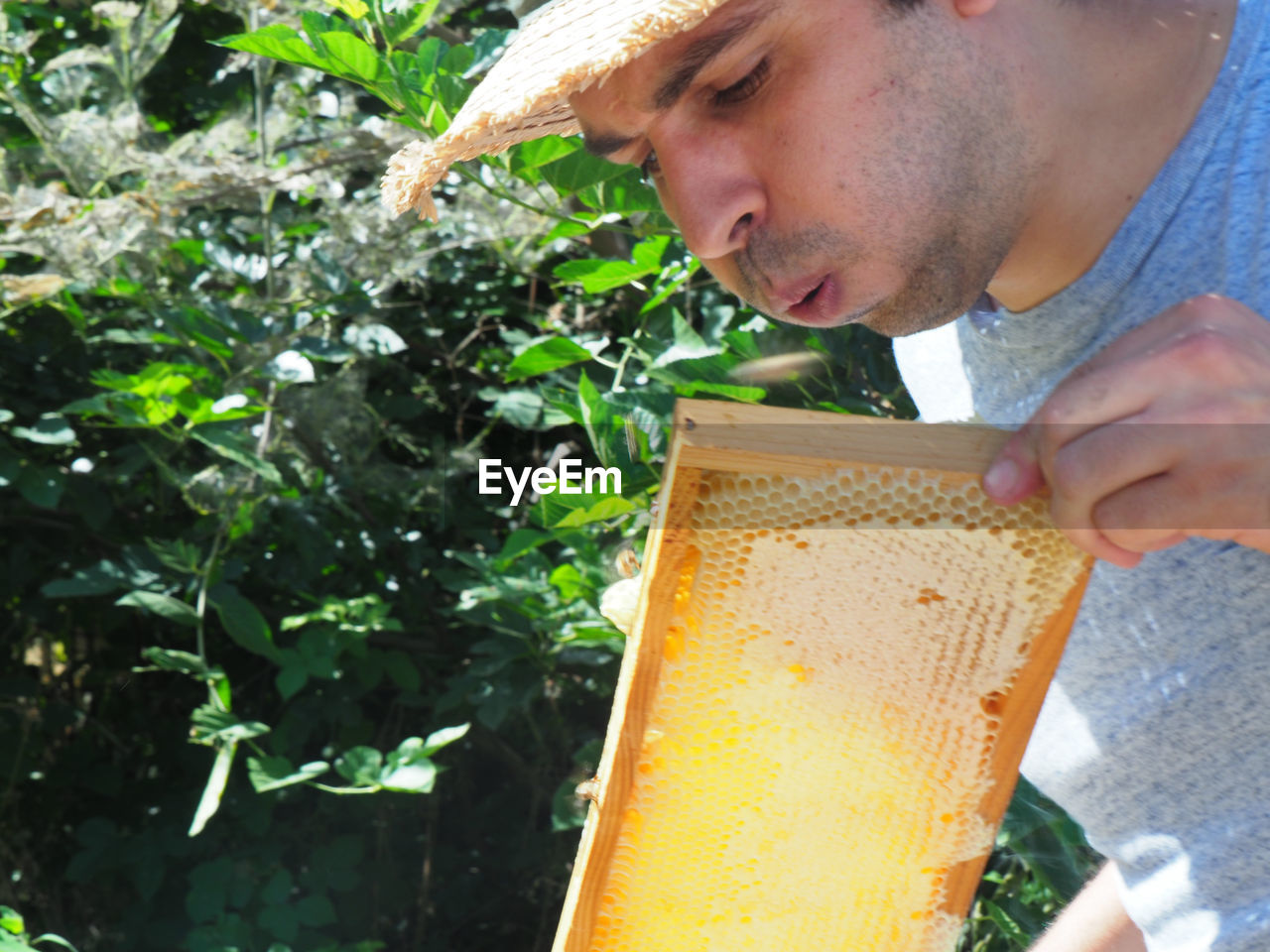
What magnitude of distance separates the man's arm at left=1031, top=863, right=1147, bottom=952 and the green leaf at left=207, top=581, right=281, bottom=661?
3.71 feet

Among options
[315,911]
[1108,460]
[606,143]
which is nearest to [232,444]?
[315,911]

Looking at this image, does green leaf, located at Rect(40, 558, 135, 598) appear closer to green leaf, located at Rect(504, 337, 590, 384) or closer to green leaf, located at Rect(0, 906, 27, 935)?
green leaf, located at Rect(0, 906, 27, 935)

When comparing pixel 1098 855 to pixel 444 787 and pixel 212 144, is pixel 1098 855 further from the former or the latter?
pixel 212 144

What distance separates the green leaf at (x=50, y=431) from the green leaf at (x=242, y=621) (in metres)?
0.32

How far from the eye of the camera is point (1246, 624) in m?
0.77

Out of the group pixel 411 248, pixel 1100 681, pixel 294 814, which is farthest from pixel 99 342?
pixel 1100 681

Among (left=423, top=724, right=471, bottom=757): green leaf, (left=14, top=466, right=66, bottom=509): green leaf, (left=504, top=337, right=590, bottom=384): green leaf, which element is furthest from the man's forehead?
(left=14, top=466, right=66, bottom=509): green leaf

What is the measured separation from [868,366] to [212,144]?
1.11 metres

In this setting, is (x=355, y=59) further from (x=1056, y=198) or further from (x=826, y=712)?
(x=826, y=712)

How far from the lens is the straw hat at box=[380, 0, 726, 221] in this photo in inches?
26.3

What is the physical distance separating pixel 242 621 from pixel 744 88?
3.96ft

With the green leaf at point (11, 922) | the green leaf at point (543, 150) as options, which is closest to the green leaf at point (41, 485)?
the green leaf at point (11, 922)

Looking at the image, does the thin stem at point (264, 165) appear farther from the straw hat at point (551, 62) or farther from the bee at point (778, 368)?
the straw hat at point (551, 62)

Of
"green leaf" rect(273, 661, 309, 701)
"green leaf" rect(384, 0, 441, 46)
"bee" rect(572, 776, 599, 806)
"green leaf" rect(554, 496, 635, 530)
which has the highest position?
"green leaf" rect(384, 0, 441, 46)
